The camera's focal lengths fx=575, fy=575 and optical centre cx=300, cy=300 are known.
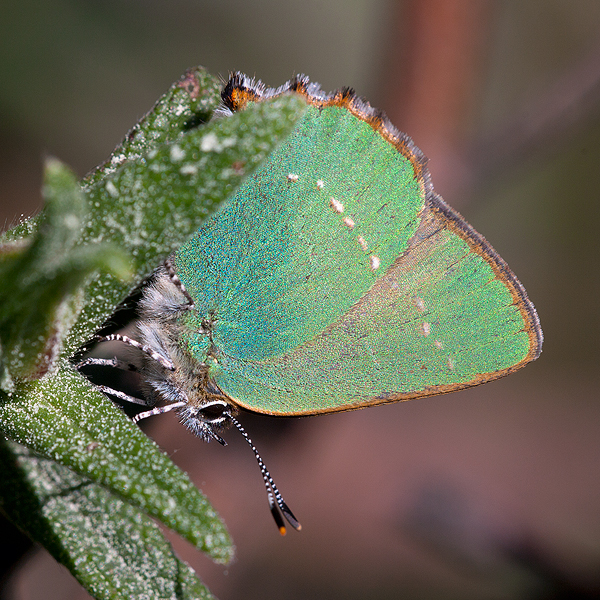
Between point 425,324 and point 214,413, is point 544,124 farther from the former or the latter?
point 214,413

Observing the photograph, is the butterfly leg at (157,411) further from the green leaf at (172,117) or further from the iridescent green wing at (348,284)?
the green leaf at (172,117)

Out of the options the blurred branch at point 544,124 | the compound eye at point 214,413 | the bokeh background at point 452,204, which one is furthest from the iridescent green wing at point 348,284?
the blurred branch at point 544,124

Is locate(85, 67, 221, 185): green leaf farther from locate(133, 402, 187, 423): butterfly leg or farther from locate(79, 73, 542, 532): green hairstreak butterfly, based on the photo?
locate(133, 402, 187, 423): butterfly leg

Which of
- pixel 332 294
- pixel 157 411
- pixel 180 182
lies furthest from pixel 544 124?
pixel 180 182

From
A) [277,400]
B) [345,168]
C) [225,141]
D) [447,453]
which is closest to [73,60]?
[345,168]

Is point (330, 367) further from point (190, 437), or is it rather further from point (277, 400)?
point (190, 437)

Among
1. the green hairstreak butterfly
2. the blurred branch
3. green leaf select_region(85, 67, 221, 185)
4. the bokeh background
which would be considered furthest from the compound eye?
the blurred branch
